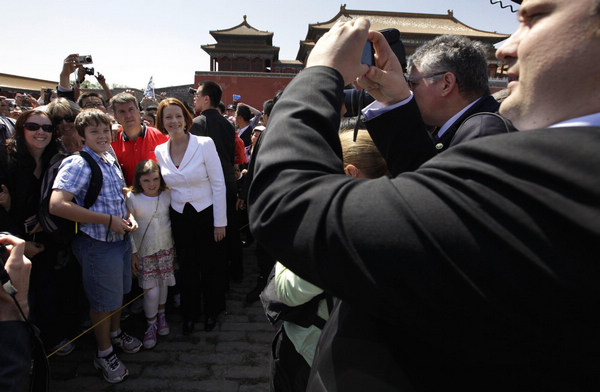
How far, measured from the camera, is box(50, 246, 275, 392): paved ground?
2760mm

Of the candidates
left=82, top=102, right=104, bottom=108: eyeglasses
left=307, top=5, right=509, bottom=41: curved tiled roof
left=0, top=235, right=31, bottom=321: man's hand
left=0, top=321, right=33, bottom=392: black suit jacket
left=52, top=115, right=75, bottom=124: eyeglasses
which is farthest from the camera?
left=307, top=5, right=509, bottom=41: curved tiled roof

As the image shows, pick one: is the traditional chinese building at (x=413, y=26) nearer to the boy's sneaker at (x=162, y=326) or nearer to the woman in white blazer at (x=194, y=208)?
the woman in white blazer at (x=194, y=208)

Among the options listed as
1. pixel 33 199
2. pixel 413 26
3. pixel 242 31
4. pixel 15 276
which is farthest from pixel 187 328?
pixel 242 31

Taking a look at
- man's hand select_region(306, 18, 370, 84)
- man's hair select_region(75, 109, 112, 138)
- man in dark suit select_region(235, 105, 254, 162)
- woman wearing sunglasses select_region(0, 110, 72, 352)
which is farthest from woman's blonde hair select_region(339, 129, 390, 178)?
man in dark suit select_region(235, 105, 254, 162)

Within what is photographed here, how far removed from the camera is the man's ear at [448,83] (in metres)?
1.90

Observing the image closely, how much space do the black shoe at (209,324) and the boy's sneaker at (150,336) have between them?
1.54 ft

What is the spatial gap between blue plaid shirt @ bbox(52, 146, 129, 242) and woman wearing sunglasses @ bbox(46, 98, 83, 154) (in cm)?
52

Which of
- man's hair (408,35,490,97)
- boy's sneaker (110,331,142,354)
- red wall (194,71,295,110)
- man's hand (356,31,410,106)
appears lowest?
boy's sneaker (110,331,142,354)

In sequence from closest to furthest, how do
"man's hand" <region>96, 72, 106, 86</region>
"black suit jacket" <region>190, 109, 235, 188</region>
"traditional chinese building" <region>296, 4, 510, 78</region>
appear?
"black suit jacket" <region>190, 109, 235, 188</region> → "man's hand" <region>96, 72, 106, 86</region> → "traditional chinese building" <region>296, 4, 510, 78</region>

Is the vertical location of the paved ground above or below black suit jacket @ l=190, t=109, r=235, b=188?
below

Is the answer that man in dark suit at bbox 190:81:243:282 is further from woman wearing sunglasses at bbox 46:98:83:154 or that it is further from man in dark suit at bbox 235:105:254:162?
man in dark suit at bbox 235:105:254:162

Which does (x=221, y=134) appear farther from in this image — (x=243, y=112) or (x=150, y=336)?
(x=243, y=112)

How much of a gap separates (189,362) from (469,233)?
3.11 metres

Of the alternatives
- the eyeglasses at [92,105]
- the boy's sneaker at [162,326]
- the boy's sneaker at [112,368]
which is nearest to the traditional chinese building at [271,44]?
the eyeglasses at [92,105]
